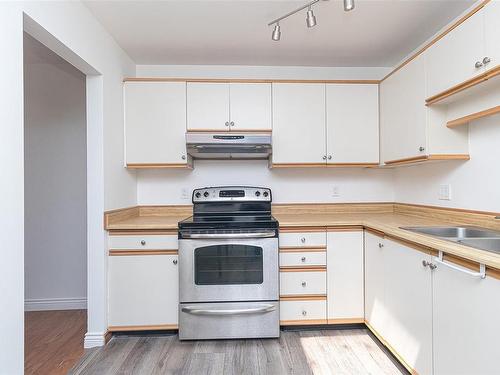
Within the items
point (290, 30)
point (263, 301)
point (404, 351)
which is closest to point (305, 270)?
point (263, 301)

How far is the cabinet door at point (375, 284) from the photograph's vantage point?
1971 millimetres

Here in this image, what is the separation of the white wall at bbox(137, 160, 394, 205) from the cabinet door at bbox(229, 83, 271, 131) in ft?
1.38

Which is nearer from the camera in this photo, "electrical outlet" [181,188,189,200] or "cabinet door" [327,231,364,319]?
"cabinet door" [327,231,364,319]

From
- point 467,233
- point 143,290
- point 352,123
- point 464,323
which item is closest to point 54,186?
point 143,290

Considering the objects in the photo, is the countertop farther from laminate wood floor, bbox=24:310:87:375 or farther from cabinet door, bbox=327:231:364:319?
laminate wood floor, bbox=24:310:87:375

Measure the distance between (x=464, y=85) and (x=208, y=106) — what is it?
1.80m

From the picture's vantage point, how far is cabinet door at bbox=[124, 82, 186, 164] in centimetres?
249

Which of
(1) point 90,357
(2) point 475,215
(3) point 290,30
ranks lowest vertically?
(1) point 90,357

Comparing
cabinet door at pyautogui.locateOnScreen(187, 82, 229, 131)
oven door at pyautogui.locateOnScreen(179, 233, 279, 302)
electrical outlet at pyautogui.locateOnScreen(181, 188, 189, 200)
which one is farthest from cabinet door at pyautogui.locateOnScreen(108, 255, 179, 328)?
cabinet door at pyautogui.locateOnScreen(187, 82, 229, 131)

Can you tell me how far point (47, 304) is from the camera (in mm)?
2717

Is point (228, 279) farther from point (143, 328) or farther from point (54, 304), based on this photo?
point (54, 304)

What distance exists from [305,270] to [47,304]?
2.44m

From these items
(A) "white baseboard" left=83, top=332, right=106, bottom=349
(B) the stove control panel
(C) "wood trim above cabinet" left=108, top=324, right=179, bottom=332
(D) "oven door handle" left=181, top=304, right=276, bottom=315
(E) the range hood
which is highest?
(E) the range hood

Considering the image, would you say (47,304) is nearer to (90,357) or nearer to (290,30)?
(90,357)
